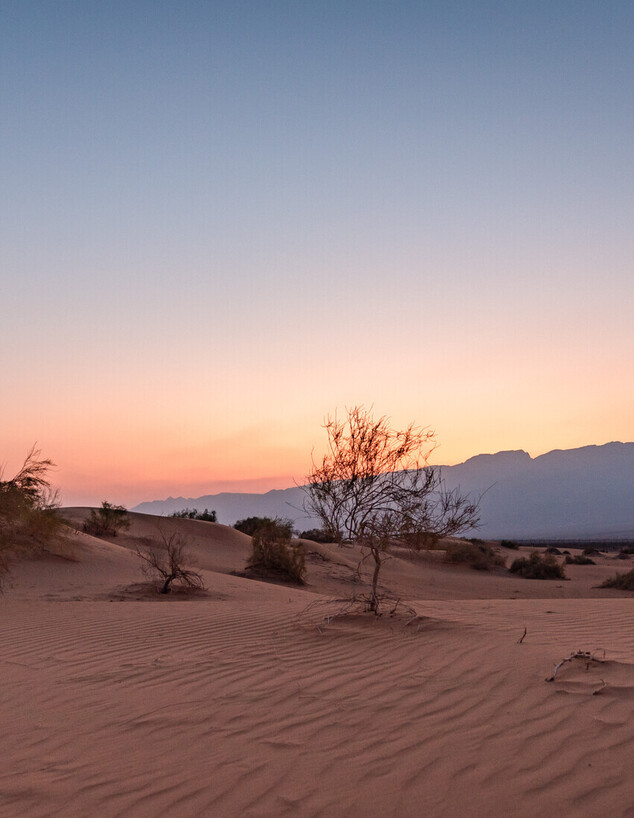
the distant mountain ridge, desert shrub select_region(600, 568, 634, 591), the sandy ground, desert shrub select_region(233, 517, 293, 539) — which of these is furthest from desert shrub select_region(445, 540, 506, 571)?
the distant mountain ridge

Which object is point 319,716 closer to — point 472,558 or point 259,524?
point 472,558

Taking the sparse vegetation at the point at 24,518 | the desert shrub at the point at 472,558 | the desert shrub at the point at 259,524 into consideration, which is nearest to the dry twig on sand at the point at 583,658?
the sparse vegetation at the point at 24,518

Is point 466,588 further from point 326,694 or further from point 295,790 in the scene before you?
point 295,790

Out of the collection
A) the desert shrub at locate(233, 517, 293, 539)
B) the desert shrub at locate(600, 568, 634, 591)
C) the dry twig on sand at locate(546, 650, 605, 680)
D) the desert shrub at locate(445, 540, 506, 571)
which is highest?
the desert shrub at locate(233, 517, 293, 539)

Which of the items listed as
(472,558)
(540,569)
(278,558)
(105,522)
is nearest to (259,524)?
(105,522)

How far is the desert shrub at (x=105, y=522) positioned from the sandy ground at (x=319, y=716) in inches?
660

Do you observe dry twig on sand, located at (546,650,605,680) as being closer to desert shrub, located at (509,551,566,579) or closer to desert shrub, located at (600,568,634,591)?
desert shrub, located at (600,568,634,591)

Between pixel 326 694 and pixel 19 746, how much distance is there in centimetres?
232

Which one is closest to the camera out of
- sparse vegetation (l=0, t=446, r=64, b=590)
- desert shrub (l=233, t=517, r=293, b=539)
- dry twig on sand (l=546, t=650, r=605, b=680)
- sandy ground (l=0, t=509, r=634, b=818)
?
sandy ground (l=0, t=509, r=634, b=818)

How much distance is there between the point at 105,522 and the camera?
26.5m

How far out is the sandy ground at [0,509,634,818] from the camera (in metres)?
3.69

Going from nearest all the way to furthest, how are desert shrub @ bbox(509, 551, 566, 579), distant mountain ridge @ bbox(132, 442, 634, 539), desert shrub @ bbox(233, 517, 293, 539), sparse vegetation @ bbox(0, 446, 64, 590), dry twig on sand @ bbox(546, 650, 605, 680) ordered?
dry twig on sand @ bbox(546, 650, 605, 680), sparse vegetation @ bbox(0, 446, 64, 590), desert shrub @ bbox(509, 551, 566, 579), desert shrub @ bbox(233, 517, 293, 539), distant mountain ridge @ bbox(132, 442, 634, 539)

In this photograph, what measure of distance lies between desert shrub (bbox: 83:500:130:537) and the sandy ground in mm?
16755

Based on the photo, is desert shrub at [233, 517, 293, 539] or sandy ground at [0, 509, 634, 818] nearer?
sandy ground at [0, 509, 634, 818]
